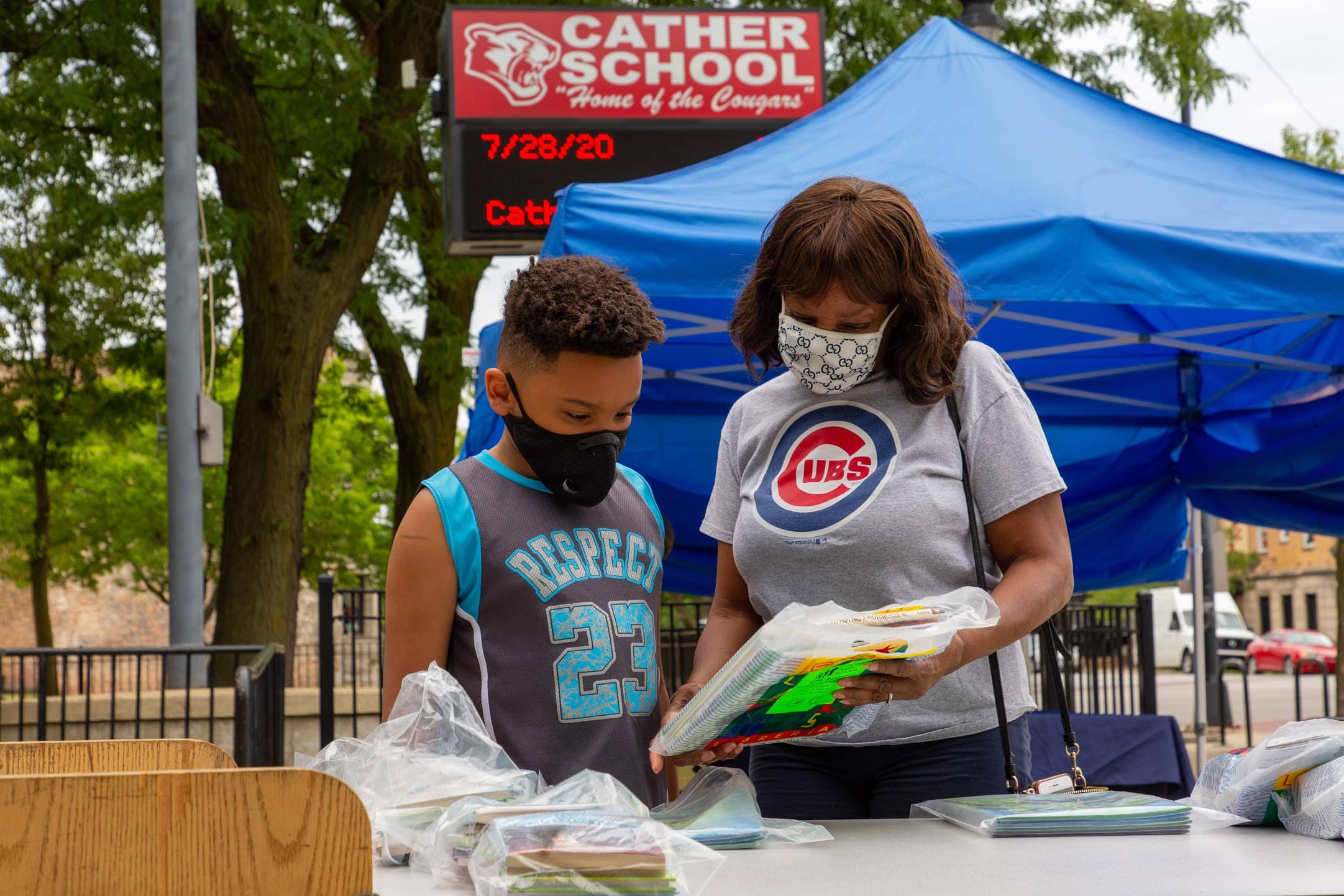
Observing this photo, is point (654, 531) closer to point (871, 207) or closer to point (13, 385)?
point (871, 207)

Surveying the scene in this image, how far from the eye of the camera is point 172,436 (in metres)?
8.00

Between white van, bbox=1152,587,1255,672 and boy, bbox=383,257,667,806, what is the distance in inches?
1260

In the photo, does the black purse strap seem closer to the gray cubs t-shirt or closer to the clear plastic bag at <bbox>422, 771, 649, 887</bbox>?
the gray cubs t-shirt

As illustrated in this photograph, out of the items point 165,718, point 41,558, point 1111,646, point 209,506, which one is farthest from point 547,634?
point 209,506

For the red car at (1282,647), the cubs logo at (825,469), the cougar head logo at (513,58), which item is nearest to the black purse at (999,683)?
the cubs logo at (825,469)

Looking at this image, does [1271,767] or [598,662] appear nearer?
[1271,767]

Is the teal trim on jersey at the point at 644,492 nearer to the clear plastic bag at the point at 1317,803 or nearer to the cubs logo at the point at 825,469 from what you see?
the cubs logo at the point at 825,469

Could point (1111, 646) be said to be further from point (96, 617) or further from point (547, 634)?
point (96, 617)

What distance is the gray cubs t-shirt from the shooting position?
6.85 feet

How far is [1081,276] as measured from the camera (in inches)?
151

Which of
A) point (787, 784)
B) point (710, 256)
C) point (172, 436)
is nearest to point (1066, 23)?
point (172, 436)

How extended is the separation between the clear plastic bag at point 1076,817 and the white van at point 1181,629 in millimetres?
31866

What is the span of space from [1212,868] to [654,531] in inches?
40.7

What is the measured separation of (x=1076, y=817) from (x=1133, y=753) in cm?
465
